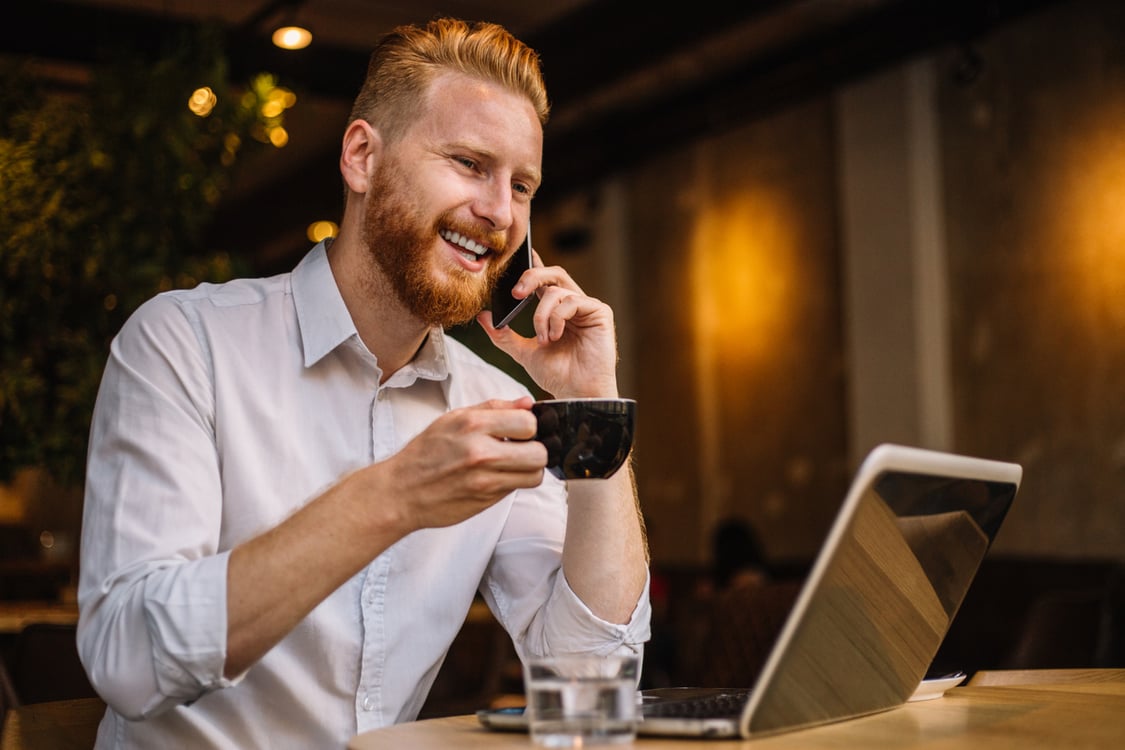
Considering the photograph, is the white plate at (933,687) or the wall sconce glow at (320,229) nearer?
the white plate at (933,687)

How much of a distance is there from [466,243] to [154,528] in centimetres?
59

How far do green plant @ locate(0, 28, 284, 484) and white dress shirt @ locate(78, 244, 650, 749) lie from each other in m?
2.07

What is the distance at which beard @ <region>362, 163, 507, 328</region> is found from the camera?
158 cm

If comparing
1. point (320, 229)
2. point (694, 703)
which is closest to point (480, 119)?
point (694, 703)

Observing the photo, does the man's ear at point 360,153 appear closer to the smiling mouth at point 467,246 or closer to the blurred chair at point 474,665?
the smiling mouth at point 467,246

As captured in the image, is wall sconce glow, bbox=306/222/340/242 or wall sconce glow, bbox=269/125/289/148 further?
wall sconce glow, bbox=306/222/340/242

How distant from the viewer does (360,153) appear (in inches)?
66.8

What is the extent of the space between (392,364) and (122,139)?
2.49 m

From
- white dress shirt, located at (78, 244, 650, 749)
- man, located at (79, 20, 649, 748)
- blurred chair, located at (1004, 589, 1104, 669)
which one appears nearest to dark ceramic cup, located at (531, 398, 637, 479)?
man, located at (79, 20, 649, 748)

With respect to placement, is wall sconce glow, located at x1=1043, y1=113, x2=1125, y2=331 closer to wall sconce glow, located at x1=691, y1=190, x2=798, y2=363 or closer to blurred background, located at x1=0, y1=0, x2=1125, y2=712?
blurred background, located at x1=0, y1=0, x2=1125, y2=712

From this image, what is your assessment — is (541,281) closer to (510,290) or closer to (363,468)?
(510,290)

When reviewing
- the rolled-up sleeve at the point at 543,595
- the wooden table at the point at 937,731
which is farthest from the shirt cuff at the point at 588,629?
the wooden table at the point at 937,731

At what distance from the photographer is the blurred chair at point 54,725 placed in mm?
1380

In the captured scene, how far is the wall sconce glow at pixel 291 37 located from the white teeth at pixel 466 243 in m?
4.03
